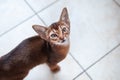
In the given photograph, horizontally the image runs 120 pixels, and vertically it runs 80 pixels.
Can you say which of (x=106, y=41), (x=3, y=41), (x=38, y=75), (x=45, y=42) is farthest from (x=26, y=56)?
(x=106, y=41)

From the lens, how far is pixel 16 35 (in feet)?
5.26

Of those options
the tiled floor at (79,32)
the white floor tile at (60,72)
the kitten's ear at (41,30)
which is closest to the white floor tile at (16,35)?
the tiled floor at (79,32)

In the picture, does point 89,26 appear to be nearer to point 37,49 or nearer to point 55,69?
point 55,69

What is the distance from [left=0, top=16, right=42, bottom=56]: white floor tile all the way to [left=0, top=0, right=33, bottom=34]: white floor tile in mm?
37

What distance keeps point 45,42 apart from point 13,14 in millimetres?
437

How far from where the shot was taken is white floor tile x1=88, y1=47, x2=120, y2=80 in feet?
4.87

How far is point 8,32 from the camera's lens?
63.6 inches

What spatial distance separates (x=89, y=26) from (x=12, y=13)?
1.47ft

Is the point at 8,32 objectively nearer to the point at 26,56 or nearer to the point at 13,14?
the point at 13,14

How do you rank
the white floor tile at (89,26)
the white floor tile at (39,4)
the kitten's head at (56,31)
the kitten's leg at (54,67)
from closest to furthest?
the kitten's head at (56,31) < the kitten's leg at (54,67) < the white floor tile at (89,26) < the white floor tile at (39,4)

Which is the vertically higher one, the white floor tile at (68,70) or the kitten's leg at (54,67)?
the kitten's leg at (54,67)

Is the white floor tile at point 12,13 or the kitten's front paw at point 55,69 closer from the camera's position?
the kitten's front paw at point 55,69

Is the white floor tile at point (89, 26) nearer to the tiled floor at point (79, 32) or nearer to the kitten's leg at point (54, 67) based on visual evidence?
the tiled floor at point (79, 32)

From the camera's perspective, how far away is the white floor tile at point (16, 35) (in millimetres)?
1577
